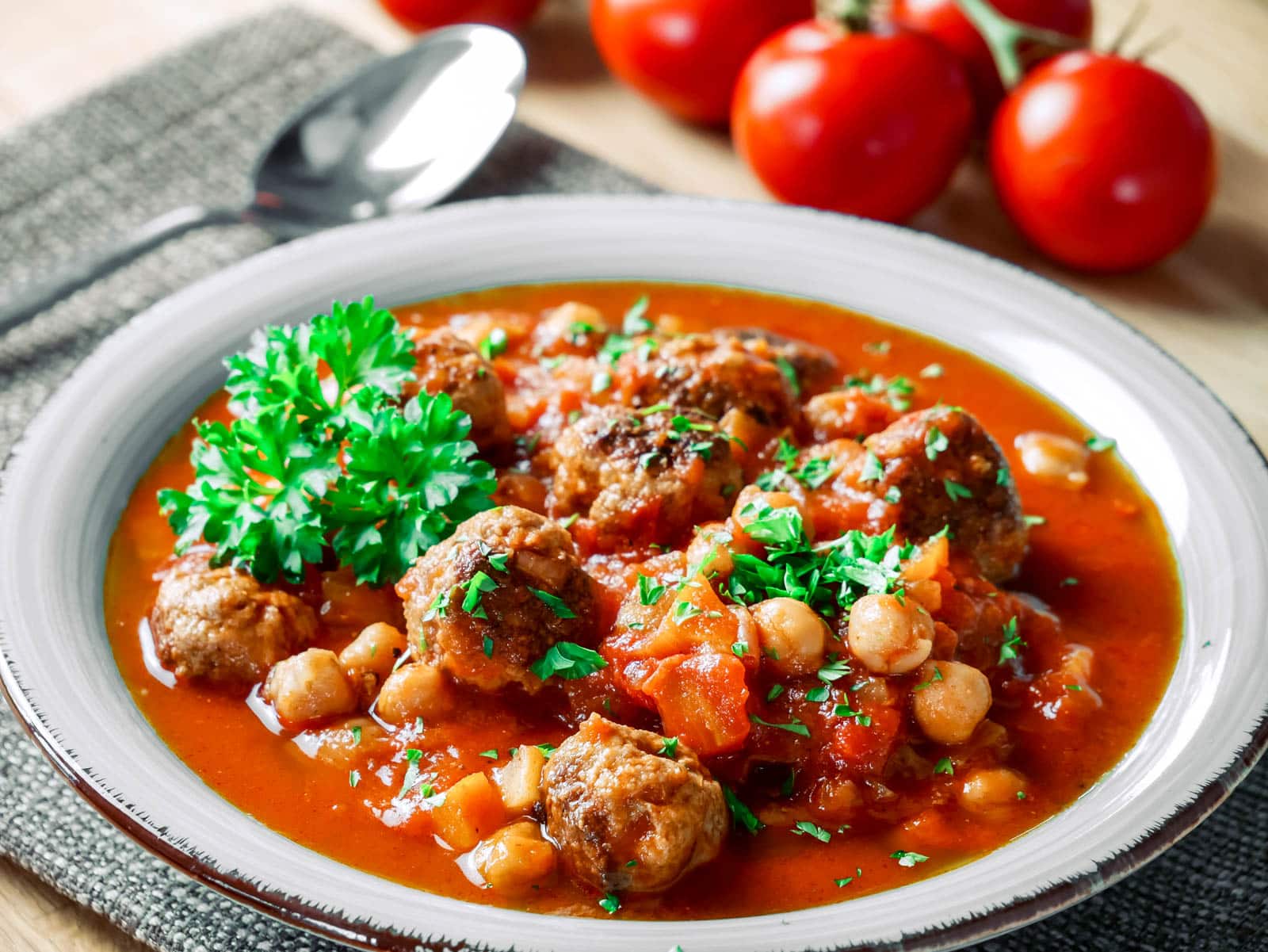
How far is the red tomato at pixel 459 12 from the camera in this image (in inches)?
281

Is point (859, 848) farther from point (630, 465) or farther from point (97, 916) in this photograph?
point (97, 916)

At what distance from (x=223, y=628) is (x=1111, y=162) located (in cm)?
405

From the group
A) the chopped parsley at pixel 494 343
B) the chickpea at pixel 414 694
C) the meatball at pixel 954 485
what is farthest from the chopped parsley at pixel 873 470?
the chopped parsley at pixel 494 343

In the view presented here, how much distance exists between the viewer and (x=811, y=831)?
356cm

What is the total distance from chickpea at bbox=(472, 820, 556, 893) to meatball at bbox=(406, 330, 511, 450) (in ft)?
A: 4.61

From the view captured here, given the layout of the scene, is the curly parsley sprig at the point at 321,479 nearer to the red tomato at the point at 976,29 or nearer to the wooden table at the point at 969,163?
the wooden table at the point at 969,163

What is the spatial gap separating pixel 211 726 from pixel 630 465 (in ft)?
4.54


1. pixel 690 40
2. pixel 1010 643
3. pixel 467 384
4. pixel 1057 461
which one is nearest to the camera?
pixel 1010 643

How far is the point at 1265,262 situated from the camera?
20.3 feet

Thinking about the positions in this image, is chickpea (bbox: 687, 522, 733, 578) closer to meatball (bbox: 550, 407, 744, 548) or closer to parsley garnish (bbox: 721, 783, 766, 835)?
meatball (bbox: 550, 407, 744, 548)

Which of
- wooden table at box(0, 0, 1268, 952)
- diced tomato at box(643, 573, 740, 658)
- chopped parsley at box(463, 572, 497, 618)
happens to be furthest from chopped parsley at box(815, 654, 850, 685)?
wooden table at box(0, 0, 1268, 952)

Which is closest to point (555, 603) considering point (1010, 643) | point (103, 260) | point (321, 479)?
point (321, 479)

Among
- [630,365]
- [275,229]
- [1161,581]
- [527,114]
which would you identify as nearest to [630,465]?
[630,365]

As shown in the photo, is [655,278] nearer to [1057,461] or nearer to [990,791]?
[1057,461]
